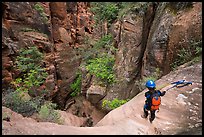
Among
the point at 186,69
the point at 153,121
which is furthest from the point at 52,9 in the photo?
the point at 153,121

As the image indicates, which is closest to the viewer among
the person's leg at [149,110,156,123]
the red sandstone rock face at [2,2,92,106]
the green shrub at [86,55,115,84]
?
the person's leg at [149,110,156,123]

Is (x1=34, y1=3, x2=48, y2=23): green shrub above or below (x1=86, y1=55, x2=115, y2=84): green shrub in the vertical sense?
above

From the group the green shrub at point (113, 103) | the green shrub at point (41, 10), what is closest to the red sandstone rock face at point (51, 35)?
the green shrub at point (41, 10)

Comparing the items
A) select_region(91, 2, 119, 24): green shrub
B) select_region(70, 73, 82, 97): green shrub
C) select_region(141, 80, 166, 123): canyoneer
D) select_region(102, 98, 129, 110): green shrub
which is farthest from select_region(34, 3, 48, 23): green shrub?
select_region(141, 80, 166, 123): canyoneer

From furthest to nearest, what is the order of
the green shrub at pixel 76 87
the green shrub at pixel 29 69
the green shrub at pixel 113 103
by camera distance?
1. the green shrub at pixel 76 87
2. the green shrub at pixel 29 69
3. the green shrub at pixel 113 103

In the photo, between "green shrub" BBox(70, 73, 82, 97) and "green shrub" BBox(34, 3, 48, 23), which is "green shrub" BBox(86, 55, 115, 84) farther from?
"green shrub" BBox(34, 3, 48, 23)

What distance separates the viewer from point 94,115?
11.8m

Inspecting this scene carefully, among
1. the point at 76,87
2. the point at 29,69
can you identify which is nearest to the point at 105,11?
the point at 76,87

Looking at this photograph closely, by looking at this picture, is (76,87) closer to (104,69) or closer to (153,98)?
(104,69)

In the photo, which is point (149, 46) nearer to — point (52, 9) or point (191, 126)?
point (191, 126)

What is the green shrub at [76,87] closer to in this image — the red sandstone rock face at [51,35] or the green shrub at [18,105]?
the red sandstone rock face at [51,35]

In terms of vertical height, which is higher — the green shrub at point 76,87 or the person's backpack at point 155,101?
the person's backpack at point 155,101

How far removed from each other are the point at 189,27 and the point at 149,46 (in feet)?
7.10

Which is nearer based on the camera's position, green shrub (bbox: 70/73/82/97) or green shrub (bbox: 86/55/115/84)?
green shrub (bbox: 86/55/115/84)
